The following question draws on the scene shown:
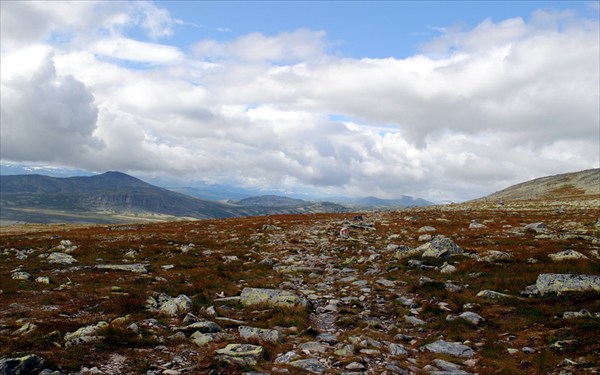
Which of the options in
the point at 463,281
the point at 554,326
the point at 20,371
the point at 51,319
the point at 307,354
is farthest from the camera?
the point at 463,281

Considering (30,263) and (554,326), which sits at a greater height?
(554,326)

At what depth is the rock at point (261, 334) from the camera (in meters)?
12.2

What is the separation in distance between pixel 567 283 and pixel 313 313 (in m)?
10.9

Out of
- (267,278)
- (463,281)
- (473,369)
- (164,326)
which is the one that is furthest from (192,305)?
(463,281)

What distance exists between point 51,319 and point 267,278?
11049 millimetres

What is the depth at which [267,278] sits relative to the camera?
21766mm

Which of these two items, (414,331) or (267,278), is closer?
(414,331)

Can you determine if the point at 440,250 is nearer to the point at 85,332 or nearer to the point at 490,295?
the point at 490,295

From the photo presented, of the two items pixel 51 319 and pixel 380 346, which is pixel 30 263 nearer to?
pixel 51 319

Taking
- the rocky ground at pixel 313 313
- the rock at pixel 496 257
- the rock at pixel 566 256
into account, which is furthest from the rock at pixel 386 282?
the rock at pixel 566 256

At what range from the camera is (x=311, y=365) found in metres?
10.2

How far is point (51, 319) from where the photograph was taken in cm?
1320

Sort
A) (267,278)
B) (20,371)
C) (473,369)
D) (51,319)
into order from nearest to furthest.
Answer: (20,371) → (473,369) → (51,319) → (267,278)

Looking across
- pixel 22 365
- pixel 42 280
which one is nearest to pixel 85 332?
pixel 22 365
